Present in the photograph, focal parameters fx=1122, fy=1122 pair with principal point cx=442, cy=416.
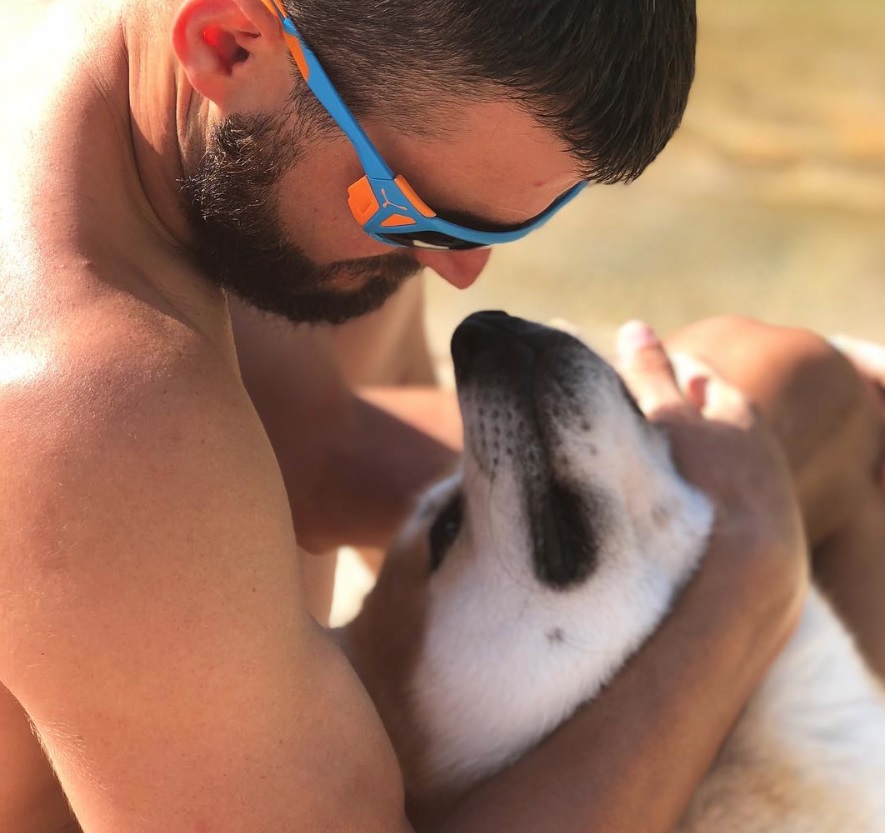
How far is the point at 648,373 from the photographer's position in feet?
6.48

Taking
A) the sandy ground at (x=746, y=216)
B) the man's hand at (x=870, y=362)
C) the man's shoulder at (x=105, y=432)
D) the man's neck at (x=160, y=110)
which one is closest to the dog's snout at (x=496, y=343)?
the man's neck at (x=160, y=110)

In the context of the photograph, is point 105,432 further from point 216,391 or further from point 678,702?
point 678,702

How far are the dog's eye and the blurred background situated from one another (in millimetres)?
1836

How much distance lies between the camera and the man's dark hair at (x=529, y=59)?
113 centimetres

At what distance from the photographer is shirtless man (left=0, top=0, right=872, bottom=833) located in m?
1.07

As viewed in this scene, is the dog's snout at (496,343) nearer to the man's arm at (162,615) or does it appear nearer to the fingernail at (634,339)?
the fingernail at (634,339)

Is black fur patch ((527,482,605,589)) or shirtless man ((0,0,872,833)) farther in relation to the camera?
black fur patch ((527,482,605,589))

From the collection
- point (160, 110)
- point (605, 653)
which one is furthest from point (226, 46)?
point (605, 653)

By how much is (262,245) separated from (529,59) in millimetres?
462

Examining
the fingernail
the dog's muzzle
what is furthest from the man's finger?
the dog's muzzle

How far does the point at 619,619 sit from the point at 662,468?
264mm

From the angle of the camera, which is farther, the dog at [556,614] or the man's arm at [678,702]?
the dog at [556,614]

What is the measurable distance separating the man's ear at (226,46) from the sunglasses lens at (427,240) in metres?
0.23

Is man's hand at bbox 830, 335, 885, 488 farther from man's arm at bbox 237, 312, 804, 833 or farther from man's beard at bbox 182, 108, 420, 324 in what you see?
man's beard at bbox 182, 108, 420, 324
